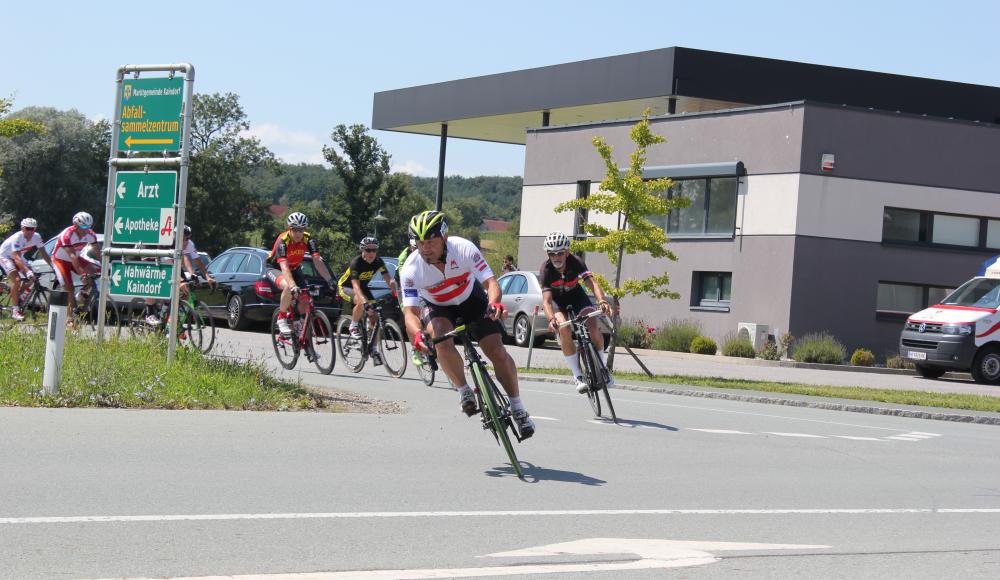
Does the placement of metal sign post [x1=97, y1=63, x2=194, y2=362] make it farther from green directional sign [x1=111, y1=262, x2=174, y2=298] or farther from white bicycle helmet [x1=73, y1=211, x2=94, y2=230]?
white bicycle helmet [x1=73, y1=211, x2=94, y2=230]

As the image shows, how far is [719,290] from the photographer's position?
110 feet

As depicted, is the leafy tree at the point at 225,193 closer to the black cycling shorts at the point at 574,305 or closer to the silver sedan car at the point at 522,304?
the silver sedan car at the point at 522,304

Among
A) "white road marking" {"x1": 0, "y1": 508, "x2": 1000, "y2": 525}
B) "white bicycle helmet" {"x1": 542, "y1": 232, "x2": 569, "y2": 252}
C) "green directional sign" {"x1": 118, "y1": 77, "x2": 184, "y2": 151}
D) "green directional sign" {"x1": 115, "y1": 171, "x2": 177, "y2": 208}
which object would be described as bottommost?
"white road marking" {"x1": 0, "y1": 508, "x2": 1000, "y2": 525}

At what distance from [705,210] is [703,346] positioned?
4501 mm

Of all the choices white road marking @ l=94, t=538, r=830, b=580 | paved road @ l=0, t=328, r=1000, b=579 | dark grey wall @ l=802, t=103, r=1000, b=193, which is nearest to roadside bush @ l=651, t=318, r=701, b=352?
dark grey wall @ l=802, t=103, r=1000, b=193

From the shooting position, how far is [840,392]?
19516 millimetres

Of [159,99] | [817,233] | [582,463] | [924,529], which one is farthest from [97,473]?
[817,233]

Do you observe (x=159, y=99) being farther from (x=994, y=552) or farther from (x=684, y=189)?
(x=684, y=189)

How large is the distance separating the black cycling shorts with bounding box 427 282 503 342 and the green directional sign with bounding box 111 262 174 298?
5.27 m

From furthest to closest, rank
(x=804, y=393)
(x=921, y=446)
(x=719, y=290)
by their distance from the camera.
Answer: (x=719, y=290)
(x=804, y=393)
(x=921, y=446)

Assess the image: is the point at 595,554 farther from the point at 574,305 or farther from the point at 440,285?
the point at 574,305

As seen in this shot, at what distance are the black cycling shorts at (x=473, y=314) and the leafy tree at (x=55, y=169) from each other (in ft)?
224

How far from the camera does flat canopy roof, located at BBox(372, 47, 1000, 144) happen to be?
37.8 meters

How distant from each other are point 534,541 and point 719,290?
1071 inches
